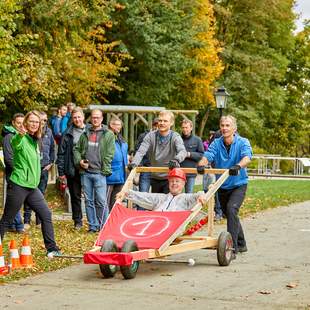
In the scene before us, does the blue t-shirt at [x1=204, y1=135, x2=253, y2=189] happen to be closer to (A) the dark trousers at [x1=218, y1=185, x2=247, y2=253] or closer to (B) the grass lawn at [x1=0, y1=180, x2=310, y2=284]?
(A) the dark trousers at [x1=218, y1=185, x2=247, y2=253]

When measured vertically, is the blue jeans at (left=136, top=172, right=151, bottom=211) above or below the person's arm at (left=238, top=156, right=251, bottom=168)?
below

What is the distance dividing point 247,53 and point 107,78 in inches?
835

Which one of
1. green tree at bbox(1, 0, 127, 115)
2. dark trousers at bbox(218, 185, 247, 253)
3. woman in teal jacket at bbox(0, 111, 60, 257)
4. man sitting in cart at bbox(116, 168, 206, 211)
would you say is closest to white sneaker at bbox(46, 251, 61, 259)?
woman in teal jacket at bbox(0, 111, 60, 257)

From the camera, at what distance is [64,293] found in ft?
30.6

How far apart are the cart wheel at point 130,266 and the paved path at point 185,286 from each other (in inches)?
3.7

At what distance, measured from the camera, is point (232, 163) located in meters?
12.3

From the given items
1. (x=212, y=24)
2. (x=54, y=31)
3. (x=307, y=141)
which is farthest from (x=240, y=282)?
(x=307, y=141)

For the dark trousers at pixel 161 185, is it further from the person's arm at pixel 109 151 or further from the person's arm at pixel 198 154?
the person's arm at pixel 198 154

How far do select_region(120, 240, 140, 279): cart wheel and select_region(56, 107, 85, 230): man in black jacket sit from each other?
4701 mm

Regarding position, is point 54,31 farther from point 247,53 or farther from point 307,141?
point 307,141

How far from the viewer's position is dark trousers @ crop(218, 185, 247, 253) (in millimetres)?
12055

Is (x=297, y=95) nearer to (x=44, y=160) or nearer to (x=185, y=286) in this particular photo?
(x=44, y=160)

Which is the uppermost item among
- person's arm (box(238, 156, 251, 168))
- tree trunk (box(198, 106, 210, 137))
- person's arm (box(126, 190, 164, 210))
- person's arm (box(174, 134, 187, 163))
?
tree trunk (box(198, 106, 210, 137))

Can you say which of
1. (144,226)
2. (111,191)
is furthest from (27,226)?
(144,226)
